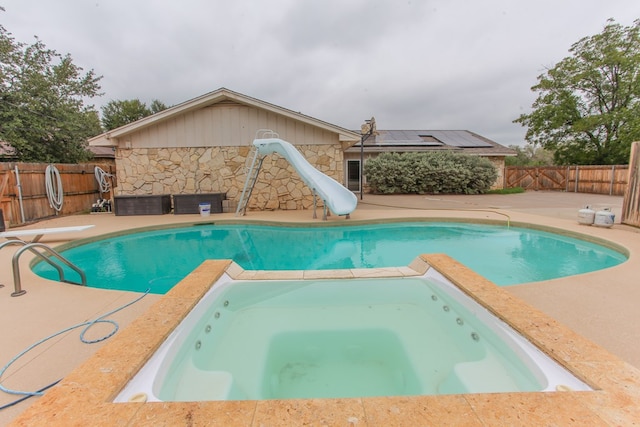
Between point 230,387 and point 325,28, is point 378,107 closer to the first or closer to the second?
point 325,28

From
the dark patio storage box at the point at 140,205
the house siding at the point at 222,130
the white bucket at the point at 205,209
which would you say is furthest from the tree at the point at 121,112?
the white bucket at the point at 205,209

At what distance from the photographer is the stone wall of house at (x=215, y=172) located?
10.1m

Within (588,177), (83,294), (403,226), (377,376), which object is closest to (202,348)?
(377,376)

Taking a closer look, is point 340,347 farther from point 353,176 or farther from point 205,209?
point 353,176

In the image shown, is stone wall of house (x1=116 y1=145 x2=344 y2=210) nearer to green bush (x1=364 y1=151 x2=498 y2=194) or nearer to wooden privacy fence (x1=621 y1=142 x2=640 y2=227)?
green bush (x1=364 y1=151 x2=498 y2=194)

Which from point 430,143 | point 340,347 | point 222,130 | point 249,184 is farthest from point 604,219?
point 430,143

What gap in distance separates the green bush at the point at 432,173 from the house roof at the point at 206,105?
553cm

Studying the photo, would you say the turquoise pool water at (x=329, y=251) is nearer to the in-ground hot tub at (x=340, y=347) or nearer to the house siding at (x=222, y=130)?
the in-ground hot tub at (x=340, y=347)

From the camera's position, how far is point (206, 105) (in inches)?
387

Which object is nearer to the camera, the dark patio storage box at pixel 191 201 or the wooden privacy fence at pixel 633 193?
the wooden privacy fence at pixel 633 193

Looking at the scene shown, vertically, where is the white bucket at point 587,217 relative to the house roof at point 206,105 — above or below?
below

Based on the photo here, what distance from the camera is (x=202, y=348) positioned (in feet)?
8.08

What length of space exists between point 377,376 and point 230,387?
1094mm

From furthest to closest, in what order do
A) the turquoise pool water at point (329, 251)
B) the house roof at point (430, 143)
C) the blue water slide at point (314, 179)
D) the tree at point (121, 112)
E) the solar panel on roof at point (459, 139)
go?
the tree at point (121, 112)
the solar panel on roof at point (459, 139)
the house roof at point (430, 143)
the blue water slide at point (314, 179)
the turquoise pool water at point (329, 251)
